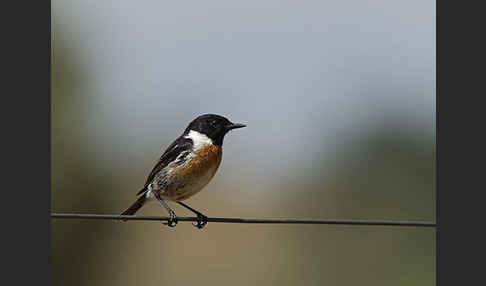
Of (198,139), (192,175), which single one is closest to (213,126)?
(198,139)

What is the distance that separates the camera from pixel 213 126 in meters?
7.27

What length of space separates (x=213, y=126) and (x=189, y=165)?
48cm

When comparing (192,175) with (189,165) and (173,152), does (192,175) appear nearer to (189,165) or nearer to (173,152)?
(189,165)

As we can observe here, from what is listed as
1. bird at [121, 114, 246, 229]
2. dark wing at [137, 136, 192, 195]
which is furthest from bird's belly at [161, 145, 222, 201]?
dark wing at [137, 136, 192, 195]

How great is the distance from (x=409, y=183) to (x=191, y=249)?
16.6 feet

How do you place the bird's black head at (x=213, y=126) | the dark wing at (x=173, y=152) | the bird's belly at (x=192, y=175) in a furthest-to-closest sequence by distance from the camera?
the bird's black head at (x=213, y=126) → the dark wing at (x=173, y=152) → the bird's belly at (x=192, y=175)

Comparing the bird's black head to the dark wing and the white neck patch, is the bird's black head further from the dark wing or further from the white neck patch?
the dark wing

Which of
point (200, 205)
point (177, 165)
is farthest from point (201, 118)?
point (200, 205)

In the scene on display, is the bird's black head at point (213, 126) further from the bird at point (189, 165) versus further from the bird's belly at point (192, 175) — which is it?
the bird's belly at point (192, 175)

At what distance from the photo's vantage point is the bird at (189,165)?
6961 mm

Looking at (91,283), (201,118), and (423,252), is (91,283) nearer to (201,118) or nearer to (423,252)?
(423,252)

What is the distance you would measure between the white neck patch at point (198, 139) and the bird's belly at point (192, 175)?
54 millimetres

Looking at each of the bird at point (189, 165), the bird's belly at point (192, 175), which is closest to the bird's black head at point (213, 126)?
the bird at point (189, 165)

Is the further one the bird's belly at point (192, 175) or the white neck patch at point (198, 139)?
the white neck patch at point (198, 139)
